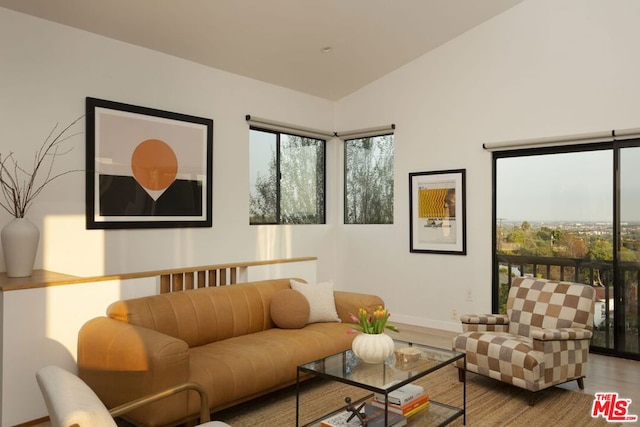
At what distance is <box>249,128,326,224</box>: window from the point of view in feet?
18.8

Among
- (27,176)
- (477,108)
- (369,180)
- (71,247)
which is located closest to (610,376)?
(477,108)

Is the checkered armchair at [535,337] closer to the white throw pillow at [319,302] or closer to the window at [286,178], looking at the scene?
the white throw pillow at [319,302]

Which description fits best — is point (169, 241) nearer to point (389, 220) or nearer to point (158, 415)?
point (158, 415)

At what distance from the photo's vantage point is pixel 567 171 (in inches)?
190

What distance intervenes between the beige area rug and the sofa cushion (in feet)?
1.48

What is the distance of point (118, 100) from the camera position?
4.29 m

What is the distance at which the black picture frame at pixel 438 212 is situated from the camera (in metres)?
5.47

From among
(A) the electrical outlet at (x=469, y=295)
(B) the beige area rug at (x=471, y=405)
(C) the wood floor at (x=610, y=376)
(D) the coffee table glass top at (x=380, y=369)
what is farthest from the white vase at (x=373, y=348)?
(A) the electrical outlet at (x=469, y=295)

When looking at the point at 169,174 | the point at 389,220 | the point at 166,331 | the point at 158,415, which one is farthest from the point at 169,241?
the point at 389,220

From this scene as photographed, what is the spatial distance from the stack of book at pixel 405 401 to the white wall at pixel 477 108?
106 inches

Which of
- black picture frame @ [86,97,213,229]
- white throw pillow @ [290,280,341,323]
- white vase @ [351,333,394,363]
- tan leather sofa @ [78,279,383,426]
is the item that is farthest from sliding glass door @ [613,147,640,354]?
black picture frame @ [86,97,213,229]

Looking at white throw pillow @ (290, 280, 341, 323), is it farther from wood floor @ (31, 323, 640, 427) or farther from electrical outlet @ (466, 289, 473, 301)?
electrical outlet @ (466, 289, 473, 301)

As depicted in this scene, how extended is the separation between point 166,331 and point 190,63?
2825mm

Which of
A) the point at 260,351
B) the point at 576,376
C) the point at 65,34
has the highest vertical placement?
the point at 65,34
